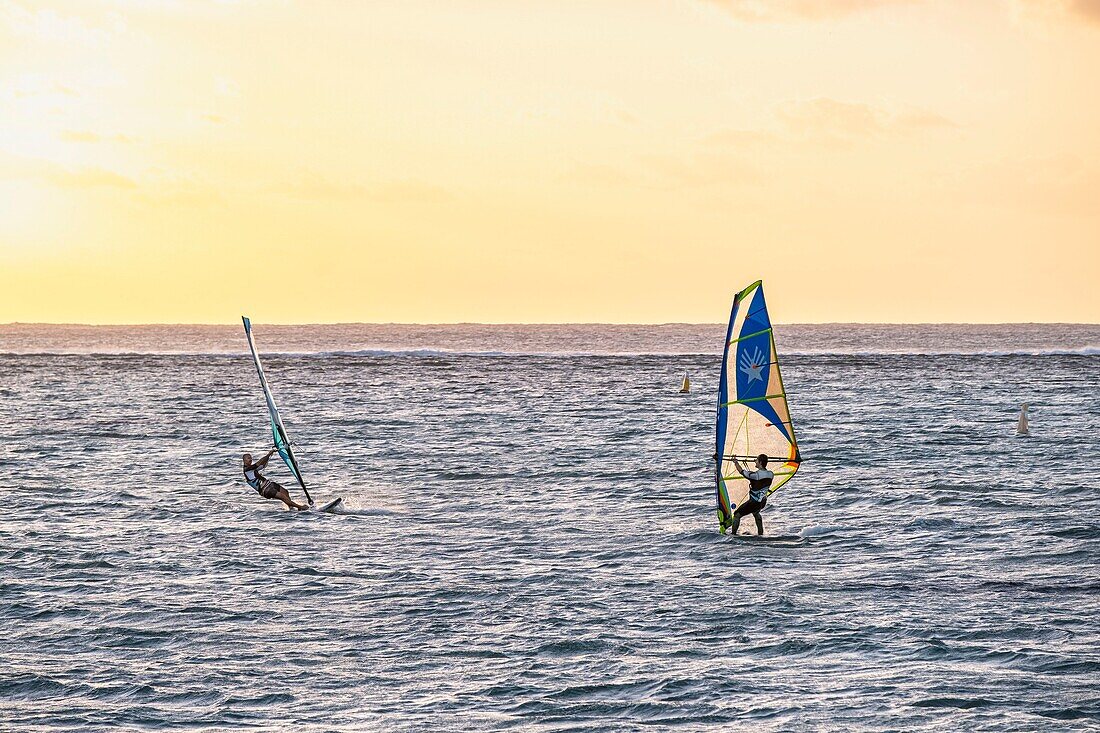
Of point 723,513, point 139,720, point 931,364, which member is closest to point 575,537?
point 723,513

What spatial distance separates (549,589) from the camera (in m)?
19.7

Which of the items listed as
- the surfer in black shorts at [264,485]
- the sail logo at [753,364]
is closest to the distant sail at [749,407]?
the sail logo at [753,364]

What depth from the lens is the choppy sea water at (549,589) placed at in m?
14.1

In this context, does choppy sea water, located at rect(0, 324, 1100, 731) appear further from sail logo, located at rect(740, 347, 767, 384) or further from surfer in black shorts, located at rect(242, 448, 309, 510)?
sail logo, located at rect(740, 347, 767, 384)

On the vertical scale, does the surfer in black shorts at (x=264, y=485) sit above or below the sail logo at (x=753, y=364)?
below

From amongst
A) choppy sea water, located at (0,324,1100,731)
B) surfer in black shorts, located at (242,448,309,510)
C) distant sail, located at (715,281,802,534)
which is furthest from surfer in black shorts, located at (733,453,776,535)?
surfer in black shorts, located at (242,448,309,510)

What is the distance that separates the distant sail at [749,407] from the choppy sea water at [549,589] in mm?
1235

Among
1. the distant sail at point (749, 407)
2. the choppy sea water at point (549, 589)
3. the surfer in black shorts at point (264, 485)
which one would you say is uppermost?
the distant sail at point (749, 407)

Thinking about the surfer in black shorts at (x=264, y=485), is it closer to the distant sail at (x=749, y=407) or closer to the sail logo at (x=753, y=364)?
the distant sail at (x=749, y=407)

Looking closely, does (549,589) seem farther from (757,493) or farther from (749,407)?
(749,407)

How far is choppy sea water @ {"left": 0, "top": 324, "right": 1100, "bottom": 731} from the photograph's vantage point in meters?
14.1

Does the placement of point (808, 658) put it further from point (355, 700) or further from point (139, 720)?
point (139, 720)

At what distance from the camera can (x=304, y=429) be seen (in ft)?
169

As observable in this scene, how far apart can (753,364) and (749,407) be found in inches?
35.7
